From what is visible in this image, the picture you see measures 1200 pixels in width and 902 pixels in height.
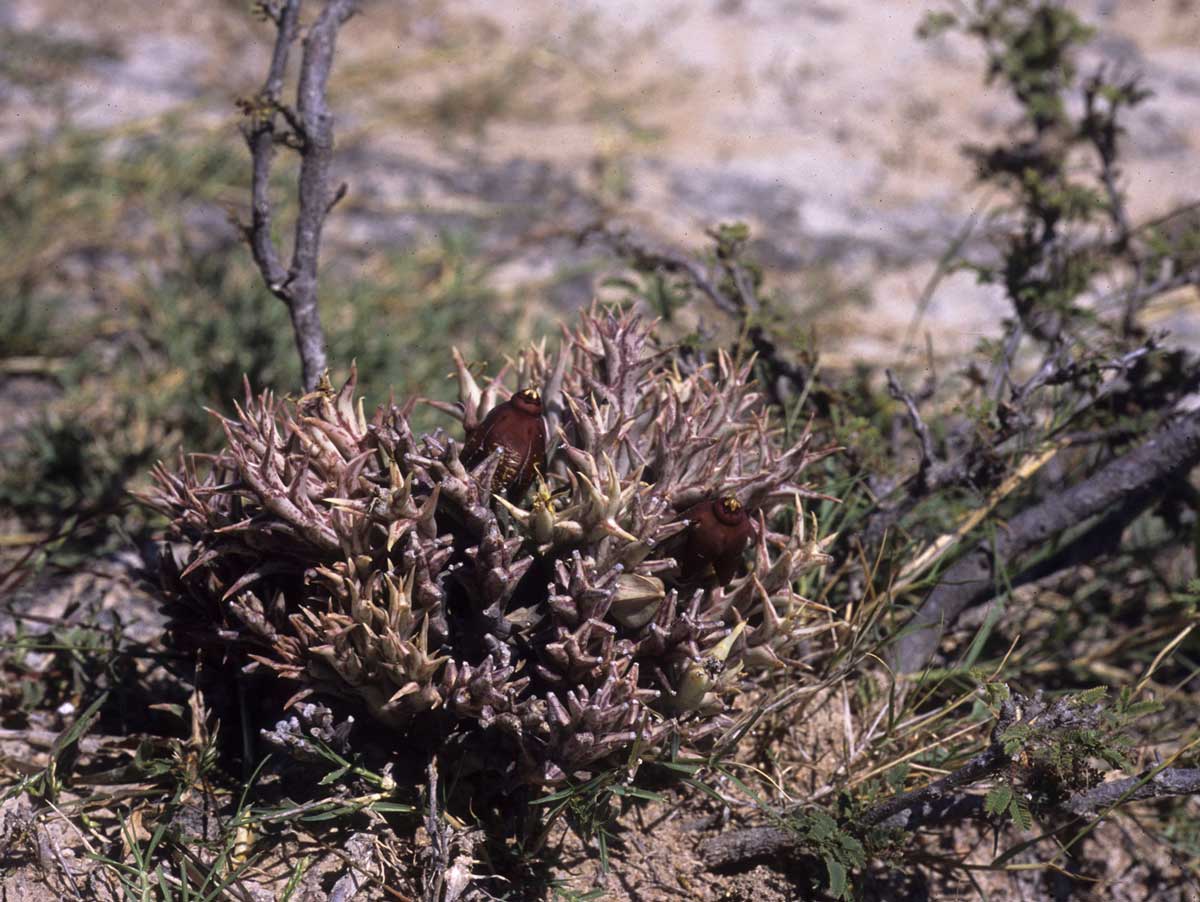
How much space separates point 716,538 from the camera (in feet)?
7.45

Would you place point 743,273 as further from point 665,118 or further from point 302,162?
point 665,118

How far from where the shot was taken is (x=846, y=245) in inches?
238

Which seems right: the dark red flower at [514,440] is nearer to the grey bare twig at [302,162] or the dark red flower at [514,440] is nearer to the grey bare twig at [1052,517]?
the grey bare twig at [302,162]

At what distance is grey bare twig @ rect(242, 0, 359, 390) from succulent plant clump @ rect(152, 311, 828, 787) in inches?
22.9

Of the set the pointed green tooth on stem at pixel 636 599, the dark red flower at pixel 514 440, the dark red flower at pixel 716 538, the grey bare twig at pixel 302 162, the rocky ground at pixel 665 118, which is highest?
the rocky ground at pixel 665 118

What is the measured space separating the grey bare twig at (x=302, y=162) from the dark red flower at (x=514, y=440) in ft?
2.91

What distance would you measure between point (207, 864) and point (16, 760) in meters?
0.58

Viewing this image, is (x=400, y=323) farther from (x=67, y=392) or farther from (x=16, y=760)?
(x=16, y=760)

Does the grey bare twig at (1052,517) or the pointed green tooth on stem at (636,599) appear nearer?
the pointed green tooth on stem at (636,599)

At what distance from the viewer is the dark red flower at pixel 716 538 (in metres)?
2.25

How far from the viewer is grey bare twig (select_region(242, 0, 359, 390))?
2926 mm

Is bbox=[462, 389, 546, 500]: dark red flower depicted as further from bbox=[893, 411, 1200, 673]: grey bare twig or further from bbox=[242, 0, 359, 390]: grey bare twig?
bbox=[893, 411, 1200, 673]: grey bare twig

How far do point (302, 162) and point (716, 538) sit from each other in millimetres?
1586

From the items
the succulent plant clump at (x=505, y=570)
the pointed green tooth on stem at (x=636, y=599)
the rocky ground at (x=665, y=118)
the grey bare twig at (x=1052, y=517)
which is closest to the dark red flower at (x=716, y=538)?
the succulent plant clump at (x=505, y=570)
